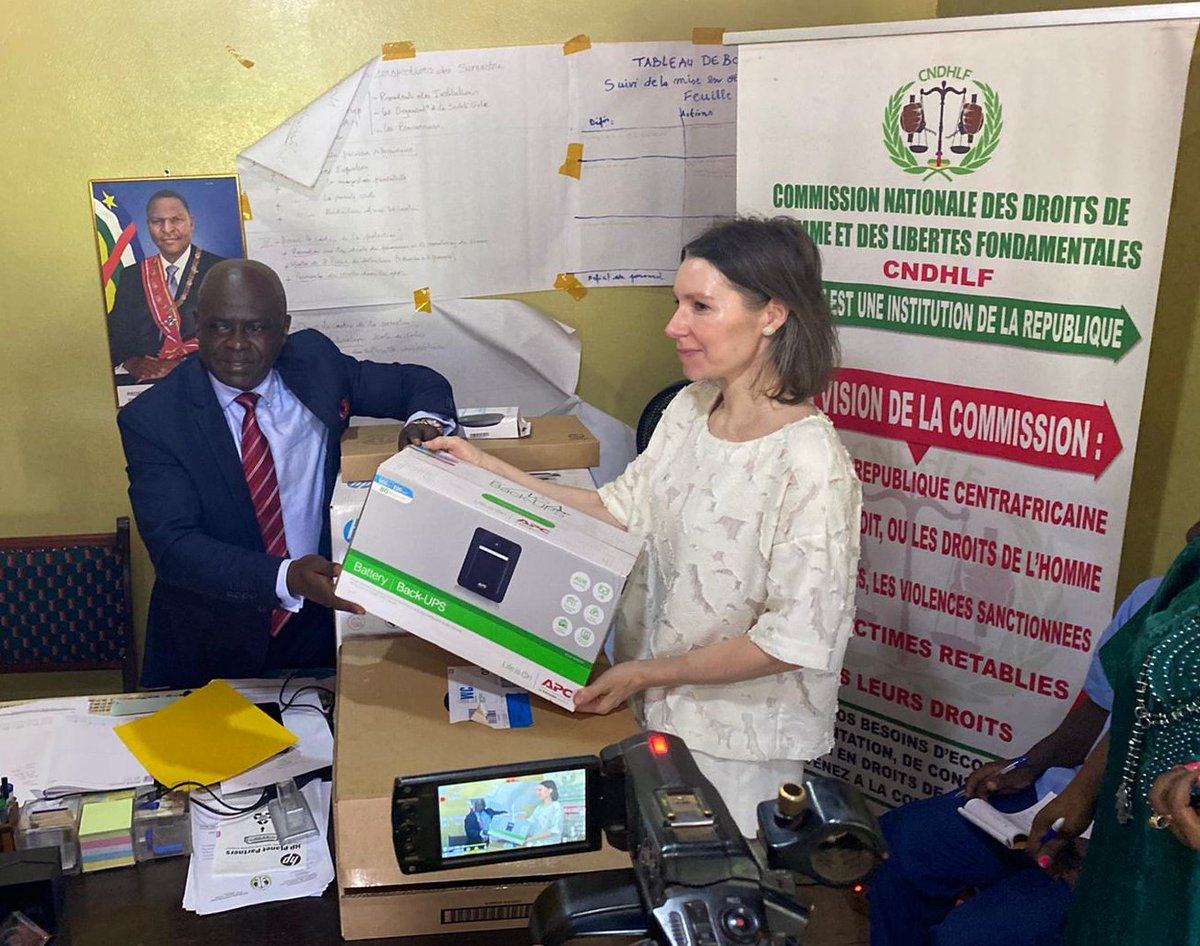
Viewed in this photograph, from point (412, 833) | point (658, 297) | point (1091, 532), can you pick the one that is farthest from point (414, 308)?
point (412, 833)

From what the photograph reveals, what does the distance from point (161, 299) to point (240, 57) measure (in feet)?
2.11

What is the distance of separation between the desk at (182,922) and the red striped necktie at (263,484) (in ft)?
3.50

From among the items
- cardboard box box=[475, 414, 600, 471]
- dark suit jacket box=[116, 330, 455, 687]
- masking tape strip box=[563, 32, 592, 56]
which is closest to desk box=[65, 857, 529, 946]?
dark suit jacket box=[116, 330, 455, 687]

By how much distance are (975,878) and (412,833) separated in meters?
1.31

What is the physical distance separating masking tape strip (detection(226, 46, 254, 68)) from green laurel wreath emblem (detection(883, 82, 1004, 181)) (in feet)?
5.16

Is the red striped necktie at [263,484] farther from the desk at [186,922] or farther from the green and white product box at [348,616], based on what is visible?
the desk at [186,922]

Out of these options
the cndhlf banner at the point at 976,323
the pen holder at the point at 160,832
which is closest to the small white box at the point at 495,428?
the cndhlf banner at the point at 976,323

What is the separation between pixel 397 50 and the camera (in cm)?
276

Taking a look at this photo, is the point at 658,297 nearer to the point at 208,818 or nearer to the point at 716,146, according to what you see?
the point at 716,146

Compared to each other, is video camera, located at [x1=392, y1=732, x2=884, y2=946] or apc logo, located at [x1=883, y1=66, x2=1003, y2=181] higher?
apc logo, located at [x1=883, y1=66, x2=1003, y2=181]

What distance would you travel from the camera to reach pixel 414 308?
2959 mm

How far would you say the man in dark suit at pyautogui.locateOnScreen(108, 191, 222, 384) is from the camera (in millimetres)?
2756

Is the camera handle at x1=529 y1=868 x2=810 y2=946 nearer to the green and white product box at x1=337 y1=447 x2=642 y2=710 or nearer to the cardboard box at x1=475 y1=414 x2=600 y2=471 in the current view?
the green and white product box at x1=337 y1=447 x2=642 y2=710

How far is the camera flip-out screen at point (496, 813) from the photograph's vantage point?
0.98 meters
